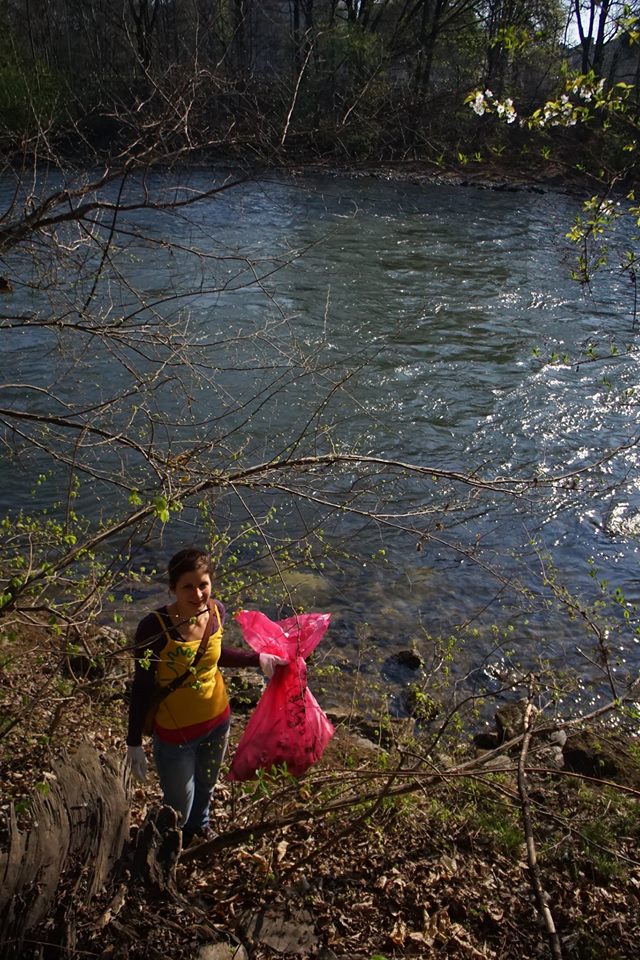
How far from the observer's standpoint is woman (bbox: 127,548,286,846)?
3.76 meters

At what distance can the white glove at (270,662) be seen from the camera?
13.3ft

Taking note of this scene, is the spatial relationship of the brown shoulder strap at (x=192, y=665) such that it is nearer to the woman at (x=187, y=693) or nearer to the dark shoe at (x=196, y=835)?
the woman at (x=187, y=693)

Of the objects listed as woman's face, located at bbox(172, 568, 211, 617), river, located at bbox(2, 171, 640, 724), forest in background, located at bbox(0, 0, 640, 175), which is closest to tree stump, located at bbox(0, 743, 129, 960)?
woman's face, located at bbox(172, 568, 211, 617)

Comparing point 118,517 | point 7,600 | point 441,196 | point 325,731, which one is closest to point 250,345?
point 118,517

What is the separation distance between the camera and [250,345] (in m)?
11.8

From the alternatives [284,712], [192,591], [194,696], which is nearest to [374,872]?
[284,712]

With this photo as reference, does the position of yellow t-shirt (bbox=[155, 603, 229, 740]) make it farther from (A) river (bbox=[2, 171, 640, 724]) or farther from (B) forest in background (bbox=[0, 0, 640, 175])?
(B) forest in background (bbox=[0, 0, 640, 175])

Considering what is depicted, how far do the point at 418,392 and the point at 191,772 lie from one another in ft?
27.3

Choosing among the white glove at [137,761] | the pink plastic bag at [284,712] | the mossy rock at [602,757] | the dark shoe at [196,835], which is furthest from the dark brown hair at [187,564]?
the mossy rock at [602,757]

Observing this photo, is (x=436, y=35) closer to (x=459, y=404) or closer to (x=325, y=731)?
(x=459, y=404)

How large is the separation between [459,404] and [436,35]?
36.6 ft

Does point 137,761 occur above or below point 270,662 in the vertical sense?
below

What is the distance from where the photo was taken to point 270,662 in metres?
4.07

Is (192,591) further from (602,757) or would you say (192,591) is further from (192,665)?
(602,757)
